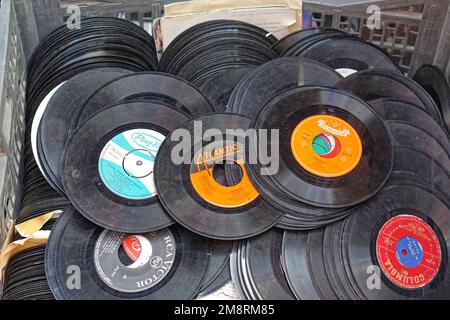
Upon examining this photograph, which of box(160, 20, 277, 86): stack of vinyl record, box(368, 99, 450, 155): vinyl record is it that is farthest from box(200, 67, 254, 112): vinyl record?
box(368, 99, 450, 155): vinyl record

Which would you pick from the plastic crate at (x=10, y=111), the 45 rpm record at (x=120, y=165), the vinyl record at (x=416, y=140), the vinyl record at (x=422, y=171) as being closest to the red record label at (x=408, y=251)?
the vinyl record at (x=422, y=171)

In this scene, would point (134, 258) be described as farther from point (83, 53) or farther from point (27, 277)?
point (83, 53)

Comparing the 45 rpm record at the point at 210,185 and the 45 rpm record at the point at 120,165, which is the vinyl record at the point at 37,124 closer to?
the 45 rpm record at the point at 120,165

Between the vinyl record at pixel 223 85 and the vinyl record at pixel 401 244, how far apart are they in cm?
64

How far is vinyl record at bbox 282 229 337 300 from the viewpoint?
2051 millimetres

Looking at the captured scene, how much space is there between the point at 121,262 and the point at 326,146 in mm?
714

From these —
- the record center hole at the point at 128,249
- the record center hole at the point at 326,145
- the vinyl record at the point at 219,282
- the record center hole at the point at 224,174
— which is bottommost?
the vinyl record at the point at 219,282

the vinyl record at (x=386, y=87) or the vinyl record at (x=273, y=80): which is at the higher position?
the vinyl record at (x=273, y=80)

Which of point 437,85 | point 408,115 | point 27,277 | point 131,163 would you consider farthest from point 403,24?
point 27,277

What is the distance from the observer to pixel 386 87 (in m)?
2.44

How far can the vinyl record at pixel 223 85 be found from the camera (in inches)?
97.4

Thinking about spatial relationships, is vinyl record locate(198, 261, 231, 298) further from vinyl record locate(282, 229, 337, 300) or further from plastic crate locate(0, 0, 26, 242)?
plastic crate locate(0, 0, 26, 242)

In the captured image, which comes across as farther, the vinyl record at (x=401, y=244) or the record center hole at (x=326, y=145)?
the record center hole at (x=326, y=145)
